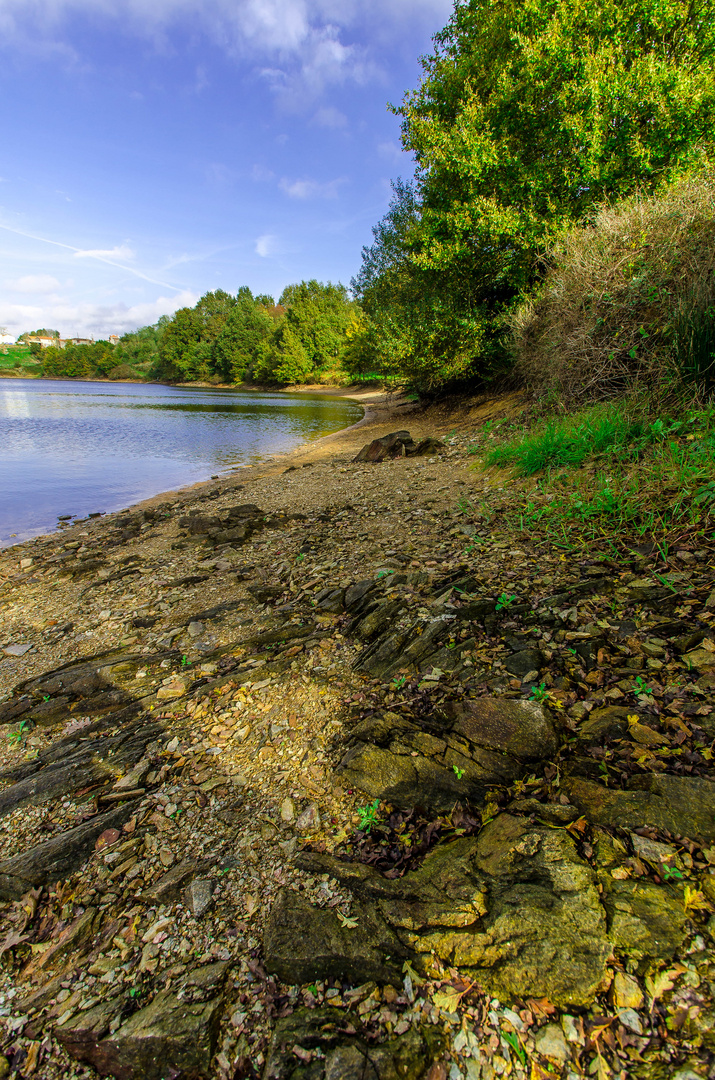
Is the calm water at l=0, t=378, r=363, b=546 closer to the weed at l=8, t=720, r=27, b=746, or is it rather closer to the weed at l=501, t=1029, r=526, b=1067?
the weed at l=8, t=720, r=27, b=746

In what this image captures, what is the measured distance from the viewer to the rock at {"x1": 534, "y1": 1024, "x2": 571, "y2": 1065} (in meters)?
1.61

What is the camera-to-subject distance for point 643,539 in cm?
460

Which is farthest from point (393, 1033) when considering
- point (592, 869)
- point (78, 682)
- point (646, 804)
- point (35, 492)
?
point (35, 492)

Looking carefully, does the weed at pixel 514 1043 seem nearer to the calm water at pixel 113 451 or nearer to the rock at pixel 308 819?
the rock at pixel 308 819

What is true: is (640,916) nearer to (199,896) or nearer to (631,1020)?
(631,1020)

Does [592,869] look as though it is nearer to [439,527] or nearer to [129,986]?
[129,986]

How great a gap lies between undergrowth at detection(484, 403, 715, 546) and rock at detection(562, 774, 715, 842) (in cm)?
279

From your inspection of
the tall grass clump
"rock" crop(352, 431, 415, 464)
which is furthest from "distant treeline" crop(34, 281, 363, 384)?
the tall grass clump

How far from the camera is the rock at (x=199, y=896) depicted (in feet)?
7.89

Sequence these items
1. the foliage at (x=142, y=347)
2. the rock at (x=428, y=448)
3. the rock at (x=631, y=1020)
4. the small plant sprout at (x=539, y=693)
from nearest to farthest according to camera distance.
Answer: the rock at (x=631, y=1020) → the small plant sprout at (x=539, y=693) → the rock at (x=428, y=448) → the foliage at (x=142, y=347)

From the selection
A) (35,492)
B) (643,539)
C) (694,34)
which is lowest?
(35,492)

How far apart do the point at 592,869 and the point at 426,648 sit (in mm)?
2130

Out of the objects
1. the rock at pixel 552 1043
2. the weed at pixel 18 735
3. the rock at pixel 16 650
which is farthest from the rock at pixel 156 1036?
the rock at pixel 16 650

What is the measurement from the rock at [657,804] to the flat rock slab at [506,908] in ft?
0.92
